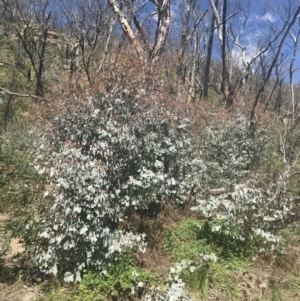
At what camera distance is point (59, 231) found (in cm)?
382

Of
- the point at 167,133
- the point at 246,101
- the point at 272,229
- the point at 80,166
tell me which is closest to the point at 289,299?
the point at 272,229

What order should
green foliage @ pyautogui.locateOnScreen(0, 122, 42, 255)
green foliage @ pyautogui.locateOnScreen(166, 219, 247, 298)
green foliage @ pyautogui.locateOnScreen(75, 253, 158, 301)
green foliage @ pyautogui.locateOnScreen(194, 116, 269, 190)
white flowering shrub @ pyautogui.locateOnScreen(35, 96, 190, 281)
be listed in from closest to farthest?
green foliage @ pyautogui.locateOnScreen(75, 253, 158, 301), white flowering shrub @ pyautogui.locateOnScreen(35, 96, 190, 281), green foliage @ pyautogui.locateOnScreen(166, 219, 247, 298), green foliage @ pyautogui.locateOnScreen(0, 122, 42, 255), green foliage @ pyautogui.locateOnScreen(194, 116, 269, 190)

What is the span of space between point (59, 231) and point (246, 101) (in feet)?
29.9

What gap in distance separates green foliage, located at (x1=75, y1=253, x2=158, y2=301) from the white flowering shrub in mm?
106

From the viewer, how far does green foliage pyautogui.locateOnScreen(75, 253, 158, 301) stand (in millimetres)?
3639

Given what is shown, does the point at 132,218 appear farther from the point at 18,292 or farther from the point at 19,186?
the point at 19,186

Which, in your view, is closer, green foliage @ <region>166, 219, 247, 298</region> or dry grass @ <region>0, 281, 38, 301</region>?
dry grass @ <region>0, 281, 38, 301</region>

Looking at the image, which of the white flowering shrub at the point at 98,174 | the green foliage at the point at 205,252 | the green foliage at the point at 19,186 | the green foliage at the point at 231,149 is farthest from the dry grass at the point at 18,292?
the green foliage at the point at 231,149

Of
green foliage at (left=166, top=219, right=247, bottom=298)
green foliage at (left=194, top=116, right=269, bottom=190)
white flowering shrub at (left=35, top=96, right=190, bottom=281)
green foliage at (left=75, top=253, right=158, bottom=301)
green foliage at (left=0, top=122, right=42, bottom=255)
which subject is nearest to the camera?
green foliage at (left=75, top=253, right=158, bottom=301)

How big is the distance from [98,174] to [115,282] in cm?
116

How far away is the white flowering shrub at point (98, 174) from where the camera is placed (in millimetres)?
3805

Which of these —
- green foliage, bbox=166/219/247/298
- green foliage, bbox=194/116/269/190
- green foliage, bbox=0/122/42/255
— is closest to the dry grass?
green foliage, bbox=0/122/42/255

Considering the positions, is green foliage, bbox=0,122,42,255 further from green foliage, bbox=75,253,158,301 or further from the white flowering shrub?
green foliage, bbox=75,253,158,301

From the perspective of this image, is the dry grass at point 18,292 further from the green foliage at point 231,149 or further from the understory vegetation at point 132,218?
the green foliage at point 231,149
